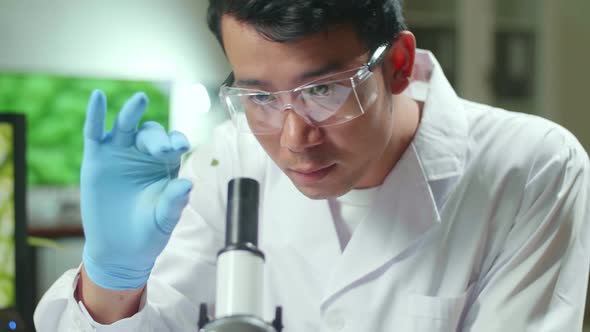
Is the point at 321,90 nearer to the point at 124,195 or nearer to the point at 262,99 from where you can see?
the point at 262,99

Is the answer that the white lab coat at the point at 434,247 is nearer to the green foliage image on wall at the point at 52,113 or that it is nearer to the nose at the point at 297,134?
the nose at the point at 297,134

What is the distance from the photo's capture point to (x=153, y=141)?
1062mm

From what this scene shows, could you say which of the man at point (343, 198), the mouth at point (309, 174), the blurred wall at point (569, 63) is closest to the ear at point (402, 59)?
the man at point (343, 198)

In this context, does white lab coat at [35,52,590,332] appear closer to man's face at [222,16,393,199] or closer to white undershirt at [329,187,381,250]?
white undershirt at [329,187,381,250]

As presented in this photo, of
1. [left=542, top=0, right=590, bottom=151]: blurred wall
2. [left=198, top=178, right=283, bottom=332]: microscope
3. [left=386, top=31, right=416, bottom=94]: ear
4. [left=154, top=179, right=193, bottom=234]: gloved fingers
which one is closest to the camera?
[left=198, top=178, right=283, bottom=332]: microscope

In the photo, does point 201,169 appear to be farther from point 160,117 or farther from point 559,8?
point 559,8

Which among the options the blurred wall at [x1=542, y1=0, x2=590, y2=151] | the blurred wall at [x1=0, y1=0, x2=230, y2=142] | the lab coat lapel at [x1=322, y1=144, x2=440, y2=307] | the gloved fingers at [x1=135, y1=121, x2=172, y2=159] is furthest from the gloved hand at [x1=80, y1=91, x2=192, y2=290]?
the blurred wall at [x1=542, y1=0, x2=590, y2=151]

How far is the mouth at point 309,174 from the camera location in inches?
46.6

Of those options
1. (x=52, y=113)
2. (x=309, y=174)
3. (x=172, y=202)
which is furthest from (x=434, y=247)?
(x=52, y=113)

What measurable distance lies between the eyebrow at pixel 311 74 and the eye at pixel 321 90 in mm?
22

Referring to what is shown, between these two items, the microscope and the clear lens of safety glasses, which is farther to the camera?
the clear lens of safety glasses

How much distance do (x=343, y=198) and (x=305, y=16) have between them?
0.49 m

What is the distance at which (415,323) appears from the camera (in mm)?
1342

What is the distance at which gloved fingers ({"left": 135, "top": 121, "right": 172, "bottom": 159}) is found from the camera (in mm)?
1049
